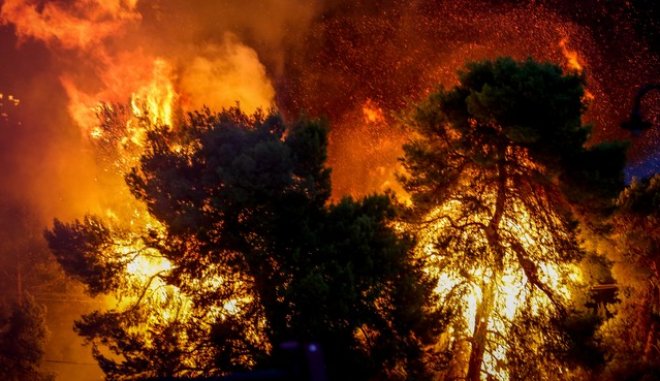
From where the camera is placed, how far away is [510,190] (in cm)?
Result: 1109

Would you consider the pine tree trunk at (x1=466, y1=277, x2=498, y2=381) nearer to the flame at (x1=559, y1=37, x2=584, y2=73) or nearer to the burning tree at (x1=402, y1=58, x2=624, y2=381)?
the burning tree at (x1=402, y1=58, x2=624, y2=381)

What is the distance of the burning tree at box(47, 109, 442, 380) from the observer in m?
9.02

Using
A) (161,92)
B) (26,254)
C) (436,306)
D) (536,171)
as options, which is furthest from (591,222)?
(26,254)

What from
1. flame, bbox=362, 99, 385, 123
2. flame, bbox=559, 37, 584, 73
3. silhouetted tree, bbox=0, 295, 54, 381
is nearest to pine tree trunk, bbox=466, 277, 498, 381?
flame, bbox=362, 99, 385, 123

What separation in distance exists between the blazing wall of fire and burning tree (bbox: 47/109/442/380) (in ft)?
33.5

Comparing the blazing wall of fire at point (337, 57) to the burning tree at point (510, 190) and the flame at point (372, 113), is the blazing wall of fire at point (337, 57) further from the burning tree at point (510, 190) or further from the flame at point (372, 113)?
the burning tree at point (510, 190)

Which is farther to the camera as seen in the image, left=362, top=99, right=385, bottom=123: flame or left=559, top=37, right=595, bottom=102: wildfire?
left=362, top=99, right=385, bottom=123: flame

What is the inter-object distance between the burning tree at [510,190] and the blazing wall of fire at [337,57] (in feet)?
29.0

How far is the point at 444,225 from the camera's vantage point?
11.6 metres

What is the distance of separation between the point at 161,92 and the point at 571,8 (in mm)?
18916

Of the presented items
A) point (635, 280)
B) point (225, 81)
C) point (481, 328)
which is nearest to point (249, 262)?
point (481, 328)

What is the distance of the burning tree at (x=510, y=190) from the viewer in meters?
9.72

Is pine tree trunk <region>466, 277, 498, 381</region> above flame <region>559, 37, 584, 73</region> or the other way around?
the other way around

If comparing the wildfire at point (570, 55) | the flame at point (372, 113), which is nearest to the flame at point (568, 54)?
the wildfire at point (570, 55)
